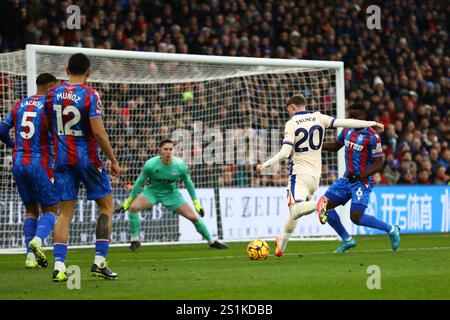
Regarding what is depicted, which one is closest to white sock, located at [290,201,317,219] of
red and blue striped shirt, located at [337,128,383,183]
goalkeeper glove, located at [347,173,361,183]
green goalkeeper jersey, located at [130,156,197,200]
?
goalkeeper glove, located at [347,173,361,183]

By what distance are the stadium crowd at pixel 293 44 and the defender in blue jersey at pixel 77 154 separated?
6783mm

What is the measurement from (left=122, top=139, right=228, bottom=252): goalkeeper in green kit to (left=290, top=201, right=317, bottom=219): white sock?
Result: 3.64 metres

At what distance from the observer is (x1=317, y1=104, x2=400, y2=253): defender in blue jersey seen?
1391 centimetres

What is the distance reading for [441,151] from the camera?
81.9ft

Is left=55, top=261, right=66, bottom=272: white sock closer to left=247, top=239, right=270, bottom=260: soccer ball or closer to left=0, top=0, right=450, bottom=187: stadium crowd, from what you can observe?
left=247, top=239, right=270, bottom=260: soccer ball

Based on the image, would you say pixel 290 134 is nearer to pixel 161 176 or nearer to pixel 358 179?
pixel 358 179

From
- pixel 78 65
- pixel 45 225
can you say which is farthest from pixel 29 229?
pixel 78 65

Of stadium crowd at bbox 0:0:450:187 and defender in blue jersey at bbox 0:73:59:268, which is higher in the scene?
stadium crowd at bbox 0:0:450:187

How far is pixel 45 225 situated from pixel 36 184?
0.61 metres

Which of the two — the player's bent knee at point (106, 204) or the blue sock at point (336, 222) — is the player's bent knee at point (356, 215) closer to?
the blue sock at point (336, 222)

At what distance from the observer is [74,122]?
972cm

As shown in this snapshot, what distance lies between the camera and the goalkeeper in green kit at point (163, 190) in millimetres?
16438

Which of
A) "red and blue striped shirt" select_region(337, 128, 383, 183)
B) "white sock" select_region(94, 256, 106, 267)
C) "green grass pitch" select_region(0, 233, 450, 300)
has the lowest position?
"green grass pitch" select_region(0, 233, 450, 300)

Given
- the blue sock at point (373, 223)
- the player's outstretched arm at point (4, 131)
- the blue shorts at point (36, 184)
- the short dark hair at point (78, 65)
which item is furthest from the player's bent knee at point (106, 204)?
the blue sock at point (373, 223)
